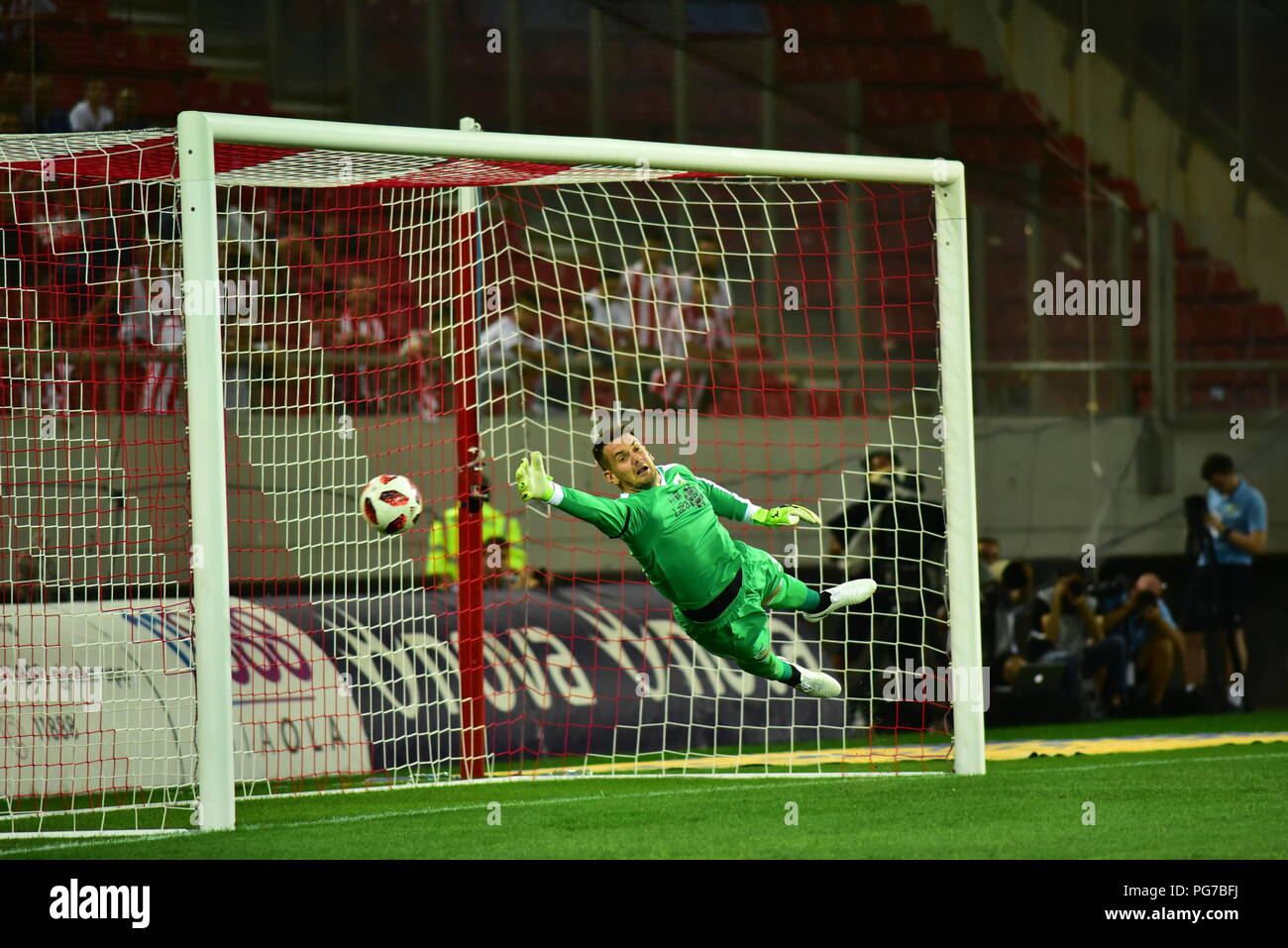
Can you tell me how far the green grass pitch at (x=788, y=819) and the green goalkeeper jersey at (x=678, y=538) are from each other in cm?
95

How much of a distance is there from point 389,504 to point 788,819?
7.66ft

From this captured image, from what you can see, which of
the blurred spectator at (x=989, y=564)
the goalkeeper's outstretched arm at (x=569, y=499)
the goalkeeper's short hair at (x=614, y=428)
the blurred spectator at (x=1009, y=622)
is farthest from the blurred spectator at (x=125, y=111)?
the blurred spectator at (x=1009, y=622)

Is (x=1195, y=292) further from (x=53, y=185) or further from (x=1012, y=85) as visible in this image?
(x=53, y=185)

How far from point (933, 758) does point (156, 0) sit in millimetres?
8331

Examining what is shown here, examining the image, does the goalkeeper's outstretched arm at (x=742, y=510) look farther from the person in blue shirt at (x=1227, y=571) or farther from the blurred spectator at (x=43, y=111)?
the blurred spectator at (x=43, y=111)

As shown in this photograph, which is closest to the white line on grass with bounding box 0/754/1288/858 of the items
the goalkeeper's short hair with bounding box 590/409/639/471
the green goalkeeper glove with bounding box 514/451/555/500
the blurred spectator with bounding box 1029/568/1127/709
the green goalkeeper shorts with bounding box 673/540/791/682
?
the green goalkeeper shorts with bounding box 673/540/791/682

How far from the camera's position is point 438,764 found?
9.17m

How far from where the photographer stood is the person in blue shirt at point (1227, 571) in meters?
12.6

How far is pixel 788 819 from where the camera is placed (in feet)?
20.4

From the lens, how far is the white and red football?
7.23 metres

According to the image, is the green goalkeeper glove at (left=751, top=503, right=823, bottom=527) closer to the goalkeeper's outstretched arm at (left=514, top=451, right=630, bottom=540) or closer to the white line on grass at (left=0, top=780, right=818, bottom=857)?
the goalkeeper's outstretched arm at (left=514, top=451, right=630, bottom=540)

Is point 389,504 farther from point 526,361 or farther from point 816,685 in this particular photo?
point 526,361

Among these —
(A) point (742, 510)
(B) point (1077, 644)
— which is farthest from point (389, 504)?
(B) point (1077, 644)

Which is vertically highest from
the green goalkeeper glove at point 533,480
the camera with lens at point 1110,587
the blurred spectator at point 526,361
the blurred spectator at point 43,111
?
the blurred spectator at point 43,111
